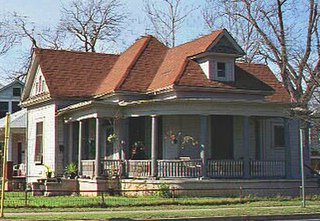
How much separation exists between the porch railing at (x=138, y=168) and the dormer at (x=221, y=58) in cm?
554

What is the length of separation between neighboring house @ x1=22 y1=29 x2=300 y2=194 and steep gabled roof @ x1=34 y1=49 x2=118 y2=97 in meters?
0.06

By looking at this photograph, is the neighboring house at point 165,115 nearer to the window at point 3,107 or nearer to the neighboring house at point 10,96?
the neighboring house at point 10,96

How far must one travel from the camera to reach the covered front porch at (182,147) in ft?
92.6

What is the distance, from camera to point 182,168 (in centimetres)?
2794

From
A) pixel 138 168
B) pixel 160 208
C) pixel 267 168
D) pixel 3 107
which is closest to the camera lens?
pixel 160 208

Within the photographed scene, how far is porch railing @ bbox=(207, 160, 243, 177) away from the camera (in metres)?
28.3

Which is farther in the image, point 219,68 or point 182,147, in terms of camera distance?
point 219,68

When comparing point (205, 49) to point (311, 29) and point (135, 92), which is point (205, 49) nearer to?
point (135, 92)

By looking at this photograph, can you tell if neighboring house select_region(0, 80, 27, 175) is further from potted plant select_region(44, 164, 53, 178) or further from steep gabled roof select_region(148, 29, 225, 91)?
steep gabled roof select_region(148, 29, 225, 91)

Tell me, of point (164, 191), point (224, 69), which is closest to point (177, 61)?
point (224, 69)

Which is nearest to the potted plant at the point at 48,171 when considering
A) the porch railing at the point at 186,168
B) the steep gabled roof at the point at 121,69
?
the porch railing at the point at 186,168

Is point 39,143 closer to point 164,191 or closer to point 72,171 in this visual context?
point 72,171

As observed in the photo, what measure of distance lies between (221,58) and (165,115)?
14.8ft

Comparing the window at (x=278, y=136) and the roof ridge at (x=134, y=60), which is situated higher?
the roof ridge at (x=134, y=60)
